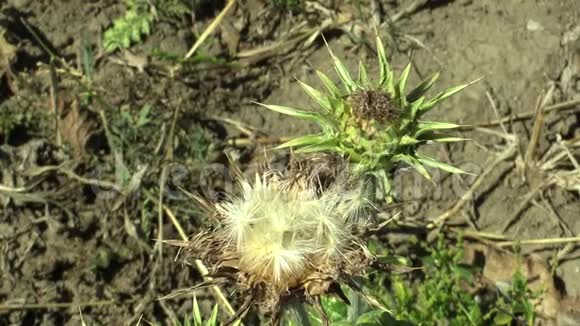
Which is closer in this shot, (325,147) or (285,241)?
(285,241)

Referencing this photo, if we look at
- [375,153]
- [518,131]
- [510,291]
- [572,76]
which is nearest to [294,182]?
[375,153]

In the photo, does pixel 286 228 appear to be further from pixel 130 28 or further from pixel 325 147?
pixel 130 28

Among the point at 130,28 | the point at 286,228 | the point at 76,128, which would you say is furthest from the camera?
the point at 130,28

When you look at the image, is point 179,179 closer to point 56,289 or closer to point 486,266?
point 56,289

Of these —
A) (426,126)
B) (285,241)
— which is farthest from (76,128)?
(426,126)

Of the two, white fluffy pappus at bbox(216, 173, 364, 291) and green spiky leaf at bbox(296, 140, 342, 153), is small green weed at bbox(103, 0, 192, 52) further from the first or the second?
white fluffy pappus at bbox(216, 173, 364, 291)

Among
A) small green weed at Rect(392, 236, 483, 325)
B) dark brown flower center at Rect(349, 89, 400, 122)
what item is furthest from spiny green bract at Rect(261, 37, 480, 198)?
small green weed at Rect(392, 236, 483, 325)
